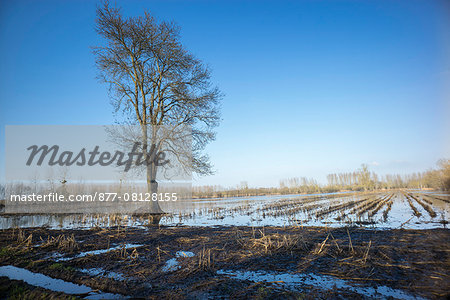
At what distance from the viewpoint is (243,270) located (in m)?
4.19

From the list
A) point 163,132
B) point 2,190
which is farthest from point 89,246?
point 2,190

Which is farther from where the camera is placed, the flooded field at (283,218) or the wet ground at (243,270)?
the flooded field at (283,218)

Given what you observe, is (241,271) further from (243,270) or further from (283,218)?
(283,218)

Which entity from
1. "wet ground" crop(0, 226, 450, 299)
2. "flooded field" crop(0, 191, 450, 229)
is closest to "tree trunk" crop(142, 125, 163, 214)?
"flooded field" crop(0, 191, 450, 229)

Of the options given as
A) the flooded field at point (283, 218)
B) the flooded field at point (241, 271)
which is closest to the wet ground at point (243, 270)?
the flooded field at point (241, 271)

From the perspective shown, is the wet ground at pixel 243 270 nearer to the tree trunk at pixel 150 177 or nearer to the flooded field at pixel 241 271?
the flooded field at pixel 241 271

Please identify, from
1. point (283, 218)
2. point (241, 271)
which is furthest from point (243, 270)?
point (283, 218)

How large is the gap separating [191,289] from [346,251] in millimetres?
3686

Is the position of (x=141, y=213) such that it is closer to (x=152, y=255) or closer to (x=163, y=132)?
(x=163, y=132)

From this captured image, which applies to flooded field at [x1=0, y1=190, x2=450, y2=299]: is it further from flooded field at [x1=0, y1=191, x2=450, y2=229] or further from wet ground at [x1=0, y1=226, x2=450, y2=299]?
flooded field at [x1=0, y1=191, x2=450, y2=229]

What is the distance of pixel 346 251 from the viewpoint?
490 centimetres

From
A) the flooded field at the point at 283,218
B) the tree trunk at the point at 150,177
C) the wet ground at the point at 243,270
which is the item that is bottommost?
the flooded field at the point at 283,218

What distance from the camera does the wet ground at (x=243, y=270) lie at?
10.7 feet

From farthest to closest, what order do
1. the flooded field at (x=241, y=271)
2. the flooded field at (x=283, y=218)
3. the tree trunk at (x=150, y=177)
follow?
the tree trunk at (x=150, y=177) < the flooded field at (x=283, y=218) < the flooded field at (x=241, y=271)
